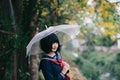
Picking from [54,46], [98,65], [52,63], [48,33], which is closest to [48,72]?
[52,63]

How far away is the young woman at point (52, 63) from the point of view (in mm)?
5707

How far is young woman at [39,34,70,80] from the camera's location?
18.7 feet

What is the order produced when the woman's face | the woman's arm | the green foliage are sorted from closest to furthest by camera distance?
the woman's arm, the woman's face, the green foliage

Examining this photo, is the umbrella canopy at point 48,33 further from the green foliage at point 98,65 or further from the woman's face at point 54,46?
the green foliage at point 98,65

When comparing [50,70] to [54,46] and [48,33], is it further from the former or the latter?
[48,33]

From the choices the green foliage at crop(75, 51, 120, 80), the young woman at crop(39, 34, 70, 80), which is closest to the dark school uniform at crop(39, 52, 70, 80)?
the young woman at crop(39, 34, 70, 80)

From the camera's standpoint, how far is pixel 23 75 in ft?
24.4

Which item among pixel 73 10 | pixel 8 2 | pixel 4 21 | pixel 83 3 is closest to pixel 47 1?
pixel 83 3

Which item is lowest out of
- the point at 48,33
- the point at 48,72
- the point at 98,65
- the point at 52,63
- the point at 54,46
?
the point at 98,65

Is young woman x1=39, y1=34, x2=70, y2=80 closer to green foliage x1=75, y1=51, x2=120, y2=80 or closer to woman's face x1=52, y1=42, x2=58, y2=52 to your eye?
woman's face x1=52, y1=42, x2=58, y2=52

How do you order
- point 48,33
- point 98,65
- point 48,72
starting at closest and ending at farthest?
point 48,72 → point 48,33 → point 98,65

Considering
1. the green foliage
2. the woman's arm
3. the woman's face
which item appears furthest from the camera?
the green foliage

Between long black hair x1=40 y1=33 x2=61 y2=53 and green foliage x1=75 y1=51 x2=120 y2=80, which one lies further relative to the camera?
green foliage x1=75 y1=51 x2=120 y2=80

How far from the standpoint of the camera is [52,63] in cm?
575
